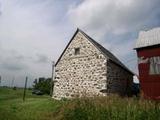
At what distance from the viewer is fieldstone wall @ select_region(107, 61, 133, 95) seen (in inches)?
911

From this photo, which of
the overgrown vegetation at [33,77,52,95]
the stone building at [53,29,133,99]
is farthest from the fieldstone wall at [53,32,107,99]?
the overgrown vegetation at [33,77,52,95]

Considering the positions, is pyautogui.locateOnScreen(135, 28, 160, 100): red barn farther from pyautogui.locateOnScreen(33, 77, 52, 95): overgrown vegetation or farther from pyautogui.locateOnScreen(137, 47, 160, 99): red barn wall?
pyautogui.locateOnScreen(33, 77, 52, 95): overgrown vegetation

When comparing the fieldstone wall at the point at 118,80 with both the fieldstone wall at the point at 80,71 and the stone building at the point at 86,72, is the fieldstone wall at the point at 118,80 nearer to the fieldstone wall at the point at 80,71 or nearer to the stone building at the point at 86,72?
the stone building at the point at 86,72

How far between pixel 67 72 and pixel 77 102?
950 centimetres

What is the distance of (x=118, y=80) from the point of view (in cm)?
2508

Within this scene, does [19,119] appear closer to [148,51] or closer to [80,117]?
[80,117]

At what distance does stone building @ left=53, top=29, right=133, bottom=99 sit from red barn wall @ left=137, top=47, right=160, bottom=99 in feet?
9.83

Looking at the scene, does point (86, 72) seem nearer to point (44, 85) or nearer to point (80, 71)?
point (80, 71)

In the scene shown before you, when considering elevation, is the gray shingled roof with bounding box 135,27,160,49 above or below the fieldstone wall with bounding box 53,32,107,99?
above

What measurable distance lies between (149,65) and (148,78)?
1.11 meters

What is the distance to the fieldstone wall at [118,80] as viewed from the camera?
75.9 feet

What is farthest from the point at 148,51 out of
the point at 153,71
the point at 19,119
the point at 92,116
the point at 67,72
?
the point at 19,119

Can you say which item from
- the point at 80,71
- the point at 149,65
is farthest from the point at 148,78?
the point at 80,71

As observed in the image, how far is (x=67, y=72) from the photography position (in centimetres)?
2522
